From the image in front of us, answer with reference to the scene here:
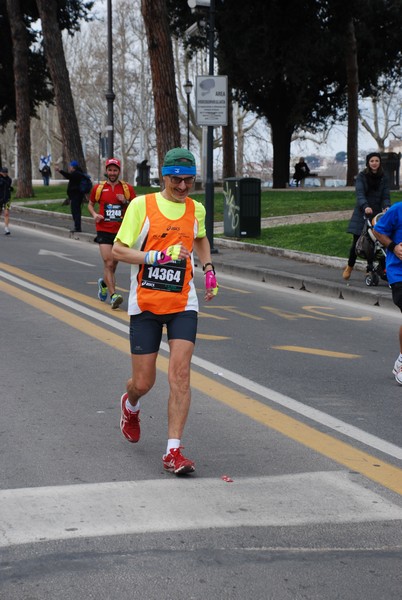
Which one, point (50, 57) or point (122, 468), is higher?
point (50, 57)

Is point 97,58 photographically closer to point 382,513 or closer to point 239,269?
point 239,269

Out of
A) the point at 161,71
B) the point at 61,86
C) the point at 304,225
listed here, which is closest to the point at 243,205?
the point at 304,225

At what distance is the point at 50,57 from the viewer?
37969mm

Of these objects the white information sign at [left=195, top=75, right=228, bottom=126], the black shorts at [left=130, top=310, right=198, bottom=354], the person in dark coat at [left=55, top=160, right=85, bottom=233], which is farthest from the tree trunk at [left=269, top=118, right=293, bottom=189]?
the black shorts at [left=130, top=310, right=198, bottom=354]

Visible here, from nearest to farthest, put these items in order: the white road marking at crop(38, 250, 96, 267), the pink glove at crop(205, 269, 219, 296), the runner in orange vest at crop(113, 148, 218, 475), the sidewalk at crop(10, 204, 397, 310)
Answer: the runner in orange vest at crop(113, 148, 218, 475) < the pink glove at crop(205, 269, 219, 296) < the sidewalk at crop(10, 204, 397, 310) < the white road marking at crop(38, 250, 96, 267)

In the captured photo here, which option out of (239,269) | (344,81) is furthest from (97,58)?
(239,269)

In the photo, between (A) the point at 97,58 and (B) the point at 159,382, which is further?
(A) the point at 97,58

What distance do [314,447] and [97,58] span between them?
7759 centimetres

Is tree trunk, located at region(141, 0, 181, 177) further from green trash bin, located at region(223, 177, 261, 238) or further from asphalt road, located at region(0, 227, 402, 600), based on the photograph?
asphalt road, located at region(0, 227, 402, 600)

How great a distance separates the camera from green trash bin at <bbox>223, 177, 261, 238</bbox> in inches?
873

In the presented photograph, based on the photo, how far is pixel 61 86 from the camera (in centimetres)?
3769

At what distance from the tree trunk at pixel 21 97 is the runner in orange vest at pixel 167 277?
3705cm

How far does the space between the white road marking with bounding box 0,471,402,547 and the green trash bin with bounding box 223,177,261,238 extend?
16.5 meters

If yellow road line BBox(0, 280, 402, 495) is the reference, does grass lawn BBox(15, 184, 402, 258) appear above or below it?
above
